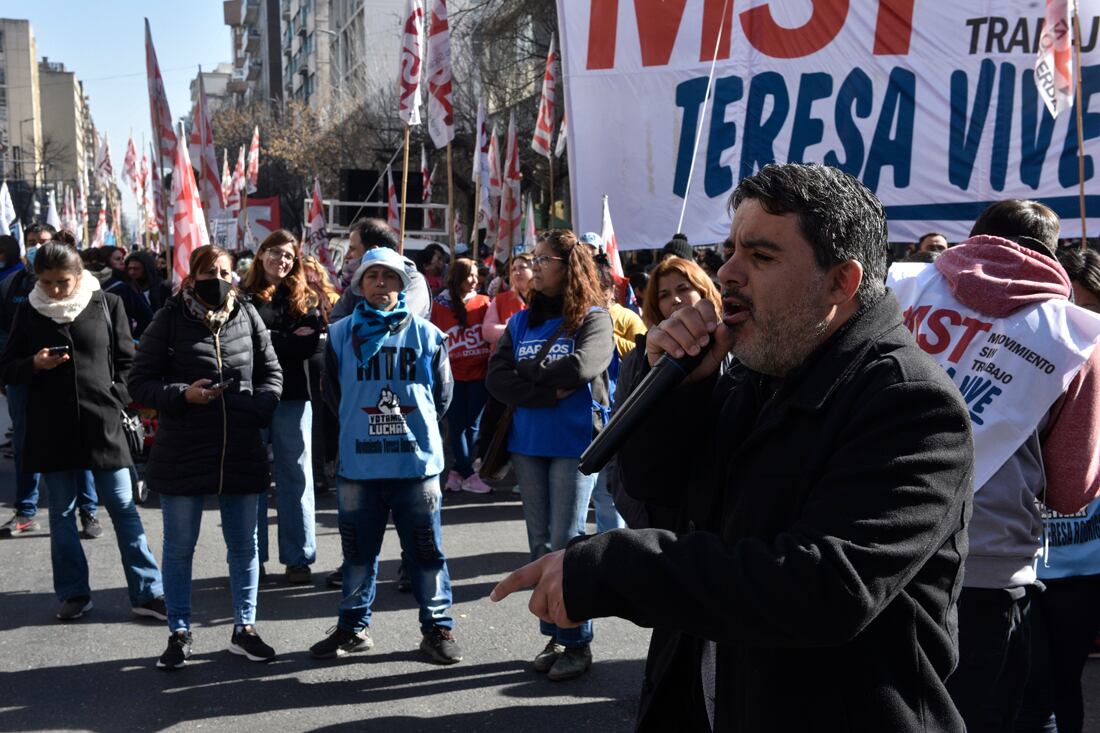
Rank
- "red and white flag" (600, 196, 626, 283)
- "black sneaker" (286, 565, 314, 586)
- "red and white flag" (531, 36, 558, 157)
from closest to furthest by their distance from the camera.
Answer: "black sneaker" (286, 565, 314, 586)
"red and white flag" (600, 196, 626, 283)
"red and white flag" (531, 36, 558, 157)

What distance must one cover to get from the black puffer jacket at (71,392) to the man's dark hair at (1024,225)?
4.55m

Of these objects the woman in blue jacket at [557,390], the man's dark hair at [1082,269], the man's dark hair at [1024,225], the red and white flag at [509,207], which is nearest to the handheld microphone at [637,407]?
the man's dark hair at [1024,225]

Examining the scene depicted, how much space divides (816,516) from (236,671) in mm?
4017

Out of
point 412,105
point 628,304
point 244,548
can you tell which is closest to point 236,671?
point 244,548

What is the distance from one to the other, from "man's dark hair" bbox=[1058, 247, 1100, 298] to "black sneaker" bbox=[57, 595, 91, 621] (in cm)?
506

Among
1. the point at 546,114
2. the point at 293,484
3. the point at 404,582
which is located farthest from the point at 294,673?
the point at 546,114

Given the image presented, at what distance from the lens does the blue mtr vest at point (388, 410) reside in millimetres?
4996

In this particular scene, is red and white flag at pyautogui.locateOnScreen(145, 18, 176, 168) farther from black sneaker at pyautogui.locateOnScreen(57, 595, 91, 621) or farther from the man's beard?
the man's beard

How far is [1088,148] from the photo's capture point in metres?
6.56

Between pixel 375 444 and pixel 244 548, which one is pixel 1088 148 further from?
pixel 244 548

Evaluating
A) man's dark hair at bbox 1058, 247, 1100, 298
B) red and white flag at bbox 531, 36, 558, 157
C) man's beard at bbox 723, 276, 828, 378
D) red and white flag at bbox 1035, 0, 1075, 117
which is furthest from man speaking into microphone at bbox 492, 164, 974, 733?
red and white flag at bbox 531, 36, 558, 157

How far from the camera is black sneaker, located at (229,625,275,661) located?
16.7ft

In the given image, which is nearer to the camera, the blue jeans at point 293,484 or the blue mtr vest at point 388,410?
the blue mtr vest at point 388,410

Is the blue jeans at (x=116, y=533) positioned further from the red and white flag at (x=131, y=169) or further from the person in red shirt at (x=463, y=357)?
the red and white flag at (x=131, y=169)
